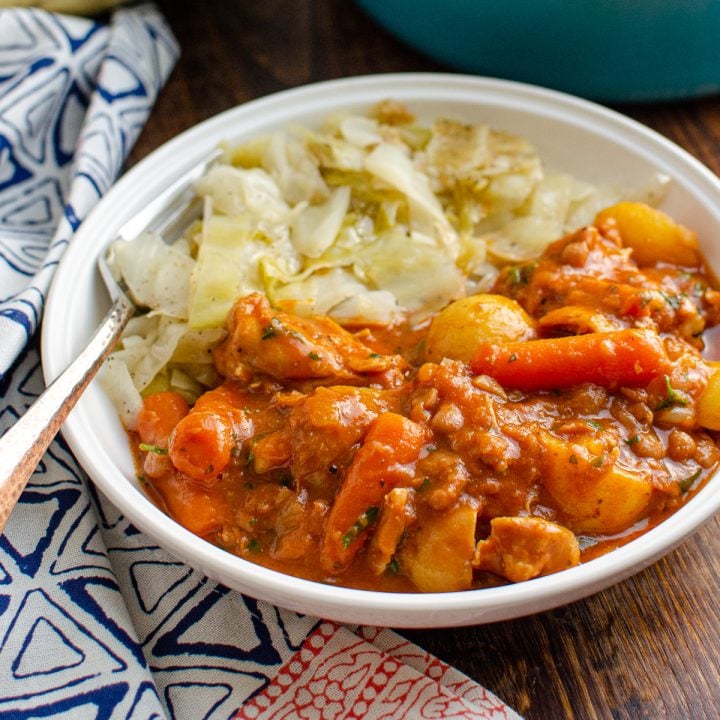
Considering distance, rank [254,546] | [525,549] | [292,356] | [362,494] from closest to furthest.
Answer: [525,549]
[362,494]
[254,546]
[292,356]

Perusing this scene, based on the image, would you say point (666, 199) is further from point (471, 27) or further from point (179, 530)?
point (179, 530)

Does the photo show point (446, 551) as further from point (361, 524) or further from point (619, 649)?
point (619, 649)

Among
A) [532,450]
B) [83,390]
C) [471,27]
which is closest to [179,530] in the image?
[83,390]

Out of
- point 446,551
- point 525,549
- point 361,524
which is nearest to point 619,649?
point 525,549

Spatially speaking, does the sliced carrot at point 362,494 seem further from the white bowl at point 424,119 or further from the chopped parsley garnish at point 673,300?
the chopped parsley garnish at point 673,300

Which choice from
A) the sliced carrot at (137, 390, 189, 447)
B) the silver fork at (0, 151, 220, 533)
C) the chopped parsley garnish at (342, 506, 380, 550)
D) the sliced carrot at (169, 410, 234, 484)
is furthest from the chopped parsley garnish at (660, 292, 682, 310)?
the silver fork at (0, 151, 220, 533)

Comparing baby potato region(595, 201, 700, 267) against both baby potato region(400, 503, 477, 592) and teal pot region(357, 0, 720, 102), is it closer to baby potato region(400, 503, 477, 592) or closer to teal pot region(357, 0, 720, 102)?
teal pot region(357, 0, 720, 102)

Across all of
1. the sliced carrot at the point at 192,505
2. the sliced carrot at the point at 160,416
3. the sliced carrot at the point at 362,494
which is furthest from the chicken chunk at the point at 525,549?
the sliced carrot at the point at 160,416
